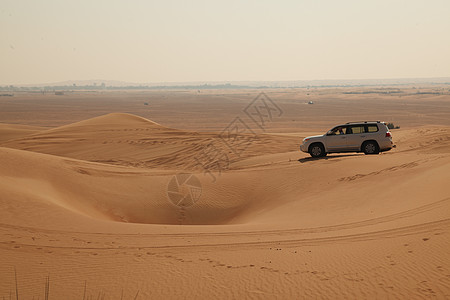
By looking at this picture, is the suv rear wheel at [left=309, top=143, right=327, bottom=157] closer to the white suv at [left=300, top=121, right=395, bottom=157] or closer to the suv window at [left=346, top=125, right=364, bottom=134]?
the white suv at [left=300, top=121, right=395, bottom=157]

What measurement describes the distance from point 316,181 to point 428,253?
816 centimetres

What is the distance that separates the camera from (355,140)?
62.3 feet

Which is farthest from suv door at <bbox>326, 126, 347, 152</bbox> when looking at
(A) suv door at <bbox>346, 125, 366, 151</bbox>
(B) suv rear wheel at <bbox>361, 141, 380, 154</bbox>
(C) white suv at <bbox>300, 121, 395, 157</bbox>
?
(B) suv rear wheel at <bbox>361, 141, 380, 154</bbox>

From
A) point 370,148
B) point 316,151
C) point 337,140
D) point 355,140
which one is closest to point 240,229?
point 316,151

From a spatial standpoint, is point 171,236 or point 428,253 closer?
point 428,253

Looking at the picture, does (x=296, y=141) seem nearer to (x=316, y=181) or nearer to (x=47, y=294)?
(x=316, y=181)

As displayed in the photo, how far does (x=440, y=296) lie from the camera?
5.81m

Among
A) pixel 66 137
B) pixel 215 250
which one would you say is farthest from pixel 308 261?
pixel 66 137

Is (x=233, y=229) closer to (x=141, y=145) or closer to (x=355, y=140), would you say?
(x=355, y=140)

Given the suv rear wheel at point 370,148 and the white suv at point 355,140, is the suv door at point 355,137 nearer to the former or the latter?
the white suv at point 355,140

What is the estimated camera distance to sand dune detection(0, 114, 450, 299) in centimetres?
673

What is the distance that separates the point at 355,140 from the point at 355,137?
0.44 ft

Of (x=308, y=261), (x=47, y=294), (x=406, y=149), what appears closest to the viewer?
(x=47, y=294)

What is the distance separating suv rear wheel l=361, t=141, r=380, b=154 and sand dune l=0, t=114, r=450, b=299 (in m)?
1.78
